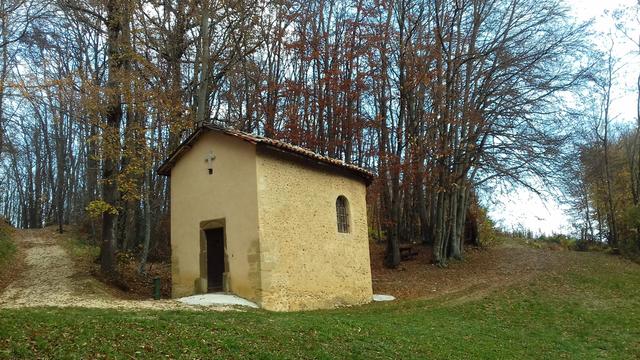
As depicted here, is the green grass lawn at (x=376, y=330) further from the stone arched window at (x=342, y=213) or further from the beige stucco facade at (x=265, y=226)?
the stone arched window at (x=342, y=213)

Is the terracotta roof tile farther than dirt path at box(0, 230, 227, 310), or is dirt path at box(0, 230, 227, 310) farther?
the terracotta roof tile

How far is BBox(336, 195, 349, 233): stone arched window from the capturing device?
51.5ft

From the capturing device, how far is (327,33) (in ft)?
77.7

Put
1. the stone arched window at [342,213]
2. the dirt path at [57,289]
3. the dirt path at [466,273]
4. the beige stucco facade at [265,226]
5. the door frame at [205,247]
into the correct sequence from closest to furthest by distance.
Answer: the dirt path at [57,289] < the beige stucco facade at [265,226] < the door frame at [205,247] < the stone arched window at [342,213] < the dirt path at [466,273]

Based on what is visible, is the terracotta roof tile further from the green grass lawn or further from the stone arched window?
the green grass lawn

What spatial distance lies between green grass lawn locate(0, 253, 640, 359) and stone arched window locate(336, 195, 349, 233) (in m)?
2.63

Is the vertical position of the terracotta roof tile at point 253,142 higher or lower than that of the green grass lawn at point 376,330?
higher

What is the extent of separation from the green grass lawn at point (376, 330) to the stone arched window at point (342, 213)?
2627mm

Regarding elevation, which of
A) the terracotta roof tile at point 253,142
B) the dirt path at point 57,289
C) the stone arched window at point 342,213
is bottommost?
the dirt path at point 57,289

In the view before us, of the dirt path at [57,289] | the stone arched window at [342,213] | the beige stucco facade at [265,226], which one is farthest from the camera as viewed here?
the stone arched window at [342,213]

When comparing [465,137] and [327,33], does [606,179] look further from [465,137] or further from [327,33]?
[327,33]

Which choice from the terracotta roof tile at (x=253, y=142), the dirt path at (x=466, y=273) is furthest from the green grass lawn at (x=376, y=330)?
the terracotta roof tile at (x=253, y=142)

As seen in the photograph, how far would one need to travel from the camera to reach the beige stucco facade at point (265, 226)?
12.7m

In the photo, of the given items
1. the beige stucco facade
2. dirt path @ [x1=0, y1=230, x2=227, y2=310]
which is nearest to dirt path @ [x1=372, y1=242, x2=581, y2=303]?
the beige stucco facade
